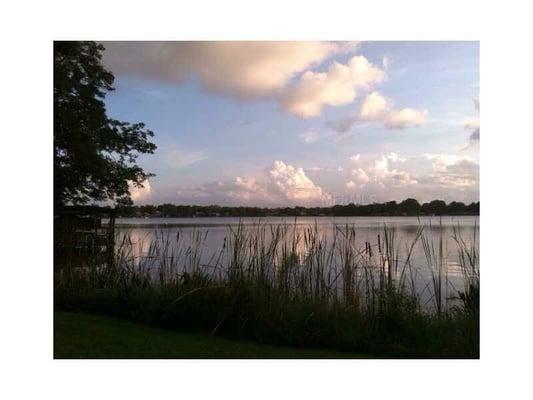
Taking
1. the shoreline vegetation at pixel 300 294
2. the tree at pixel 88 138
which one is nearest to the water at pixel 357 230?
the shoreline vegetation at pixel 300 294

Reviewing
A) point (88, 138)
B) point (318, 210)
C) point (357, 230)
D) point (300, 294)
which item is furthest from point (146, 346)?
point (88, 138)

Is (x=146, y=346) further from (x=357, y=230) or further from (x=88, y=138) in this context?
(x=88, y=138)

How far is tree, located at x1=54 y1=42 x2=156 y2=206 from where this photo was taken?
435cm

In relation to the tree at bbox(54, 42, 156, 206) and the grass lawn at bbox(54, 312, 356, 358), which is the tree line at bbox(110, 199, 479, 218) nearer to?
the tree at bbox(54, 42, 156, 206)

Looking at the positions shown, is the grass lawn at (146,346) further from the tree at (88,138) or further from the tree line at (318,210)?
the tree at (88,138)

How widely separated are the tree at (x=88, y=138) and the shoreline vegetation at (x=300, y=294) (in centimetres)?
100

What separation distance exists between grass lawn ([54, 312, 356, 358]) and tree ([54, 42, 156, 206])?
141 centimetres

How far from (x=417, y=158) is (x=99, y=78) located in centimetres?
297

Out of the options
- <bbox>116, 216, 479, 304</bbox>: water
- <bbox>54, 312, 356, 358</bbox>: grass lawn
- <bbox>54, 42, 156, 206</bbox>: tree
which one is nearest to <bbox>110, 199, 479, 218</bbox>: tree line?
<bbox>116, 216, 479, 304</bbox>: water

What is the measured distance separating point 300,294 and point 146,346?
3.82ft

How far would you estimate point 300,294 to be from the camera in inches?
141
